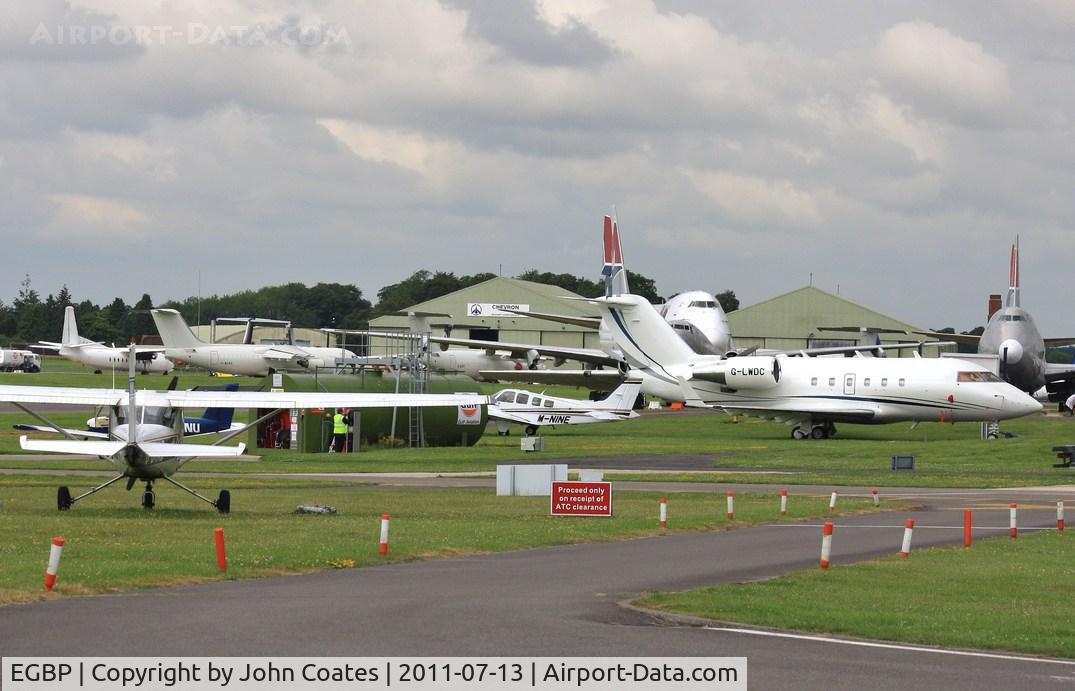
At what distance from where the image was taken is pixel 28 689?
993cm

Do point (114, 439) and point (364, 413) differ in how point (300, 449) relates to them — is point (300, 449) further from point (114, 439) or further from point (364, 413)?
point (114, 439)

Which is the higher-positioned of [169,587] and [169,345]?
[169,345]

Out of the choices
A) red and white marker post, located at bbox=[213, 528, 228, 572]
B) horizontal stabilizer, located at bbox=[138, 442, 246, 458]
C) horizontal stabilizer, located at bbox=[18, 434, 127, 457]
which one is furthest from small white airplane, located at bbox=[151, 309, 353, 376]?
red and white marker post, located at bbox=[213, 528, 228, 572]

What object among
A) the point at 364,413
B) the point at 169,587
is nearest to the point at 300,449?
the point at 364,413

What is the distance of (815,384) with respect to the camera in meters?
57.9

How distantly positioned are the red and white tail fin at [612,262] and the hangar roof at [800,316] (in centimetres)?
6022

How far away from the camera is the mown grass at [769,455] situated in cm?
3956

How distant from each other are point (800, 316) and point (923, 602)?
123236 millimetres

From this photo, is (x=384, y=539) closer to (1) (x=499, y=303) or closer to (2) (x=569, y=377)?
(2) (x=569, y=377)

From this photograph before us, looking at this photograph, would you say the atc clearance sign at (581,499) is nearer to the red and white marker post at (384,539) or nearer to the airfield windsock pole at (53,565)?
the red and white marker post at (384,539)

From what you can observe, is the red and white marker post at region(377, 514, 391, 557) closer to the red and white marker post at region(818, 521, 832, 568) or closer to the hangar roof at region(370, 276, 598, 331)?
the red and white marker post at region(818, 521, 832, 568)

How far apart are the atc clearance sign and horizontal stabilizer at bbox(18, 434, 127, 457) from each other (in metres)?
7.93

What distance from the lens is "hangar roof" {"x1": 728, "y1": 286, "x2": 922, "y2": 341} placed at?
447 feet

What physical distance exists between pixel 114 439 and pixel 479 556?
8538mm
